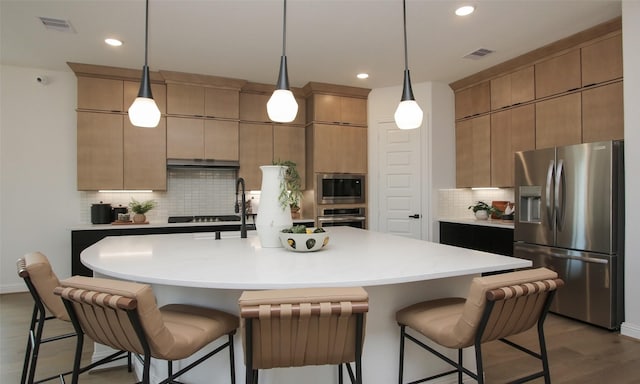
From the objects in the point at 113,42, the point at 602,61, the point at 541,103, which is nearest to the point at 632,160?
the point at 602,61

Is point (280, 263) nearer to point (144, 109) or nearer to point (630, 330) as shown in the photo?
point (144, 109)

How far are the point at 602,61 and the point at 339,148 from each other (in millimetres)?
3037

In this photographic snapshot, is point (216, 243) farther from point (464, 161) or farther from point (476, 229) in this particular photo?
point (464, 161)

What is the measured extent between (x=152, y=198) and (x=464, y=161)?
4217mm

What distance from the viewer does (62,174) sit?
15.3 ft

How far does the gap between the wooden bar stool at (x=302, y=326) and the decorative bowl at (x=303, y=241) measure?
847 mm

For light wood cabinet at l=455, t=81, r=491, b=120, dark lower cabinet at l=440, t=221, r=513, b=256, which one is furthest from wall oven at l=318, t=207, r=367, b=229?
light wood cabinet at l=455, t=81, r=491, b=120

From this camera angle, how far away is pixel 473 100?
500 centimetres

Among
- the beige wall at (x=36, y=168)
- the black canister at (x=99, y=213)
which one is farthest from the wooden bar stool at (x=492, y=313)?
the beige wall at (x=36, y=168)

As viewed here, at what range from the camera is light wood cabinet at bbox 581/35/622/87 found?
3.40m

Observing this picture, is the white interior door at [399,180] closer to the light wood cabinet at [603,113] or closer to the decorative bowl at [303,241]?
the light wood cabinet at [603,113]

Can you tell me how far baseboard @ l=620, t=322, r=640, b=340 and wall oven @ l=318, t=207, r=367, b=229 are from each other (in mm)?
3015

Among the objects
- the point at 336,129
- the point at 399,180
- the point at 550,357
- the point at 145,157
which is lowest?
the point at 550,357

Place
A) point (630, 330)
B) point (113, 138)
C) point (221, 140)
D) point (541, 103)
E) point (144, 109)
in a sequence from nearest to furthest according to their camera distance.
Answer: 1. point (144, 109)
2. point (630, 330)
3. point (541, 103)
4. point (113, 138)
5. point (221, 140)
